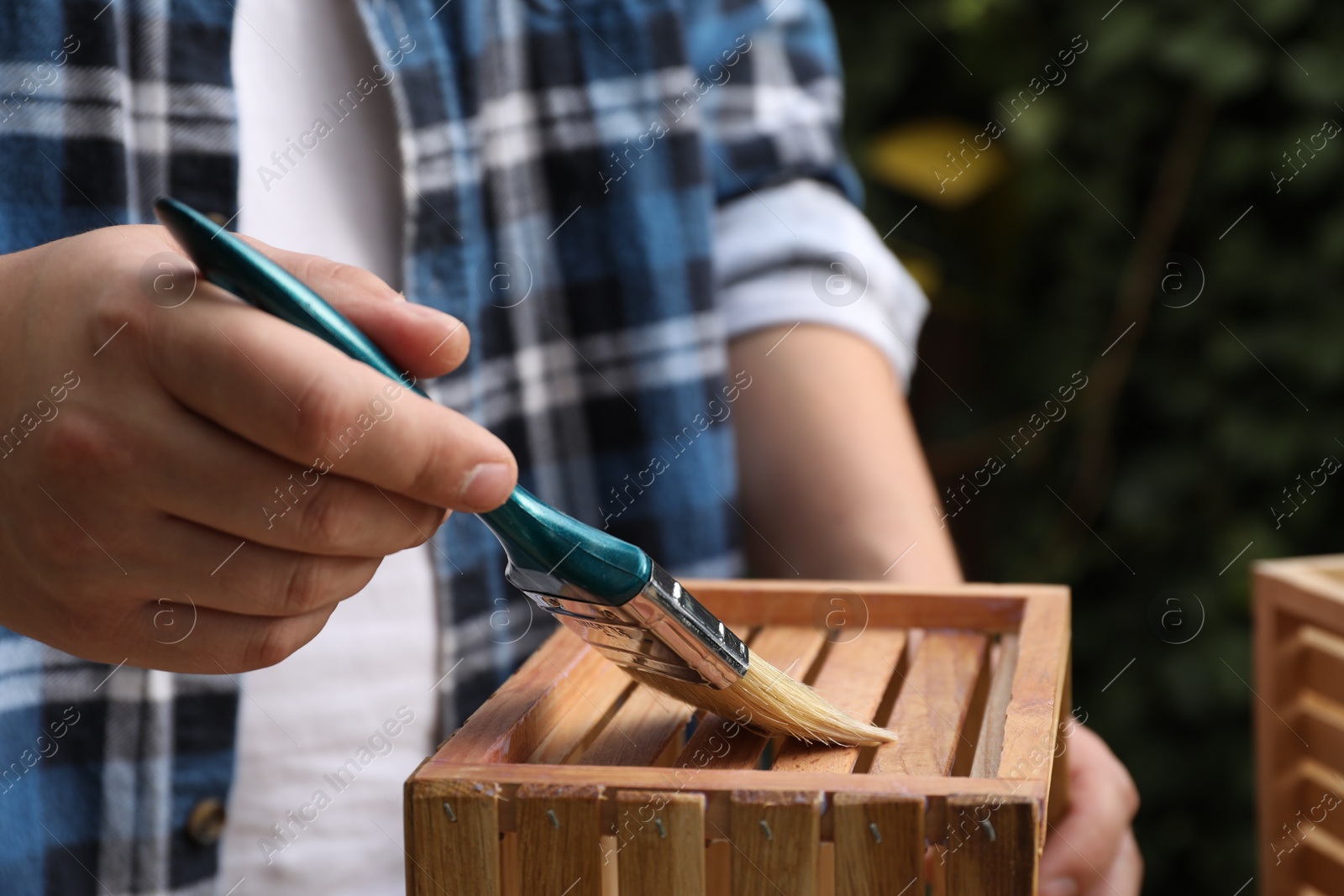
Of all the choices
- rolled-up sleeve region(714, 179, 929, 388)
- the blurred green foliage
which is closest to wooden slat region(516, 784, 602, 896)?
rolled-up sleeve region(714, 179, 929, 388)

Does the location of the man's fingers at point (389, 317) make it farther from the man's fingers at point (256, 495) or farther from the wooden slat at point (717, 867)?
the wooden slat at point (717, 867)

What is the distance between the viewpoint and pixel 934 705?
1.68 ft

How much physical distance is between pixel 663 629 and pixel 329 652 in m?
0.34

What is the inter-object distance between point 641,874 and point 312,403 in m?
0.20

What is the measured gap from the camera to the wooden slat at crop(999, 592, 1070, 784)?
16.0 inches

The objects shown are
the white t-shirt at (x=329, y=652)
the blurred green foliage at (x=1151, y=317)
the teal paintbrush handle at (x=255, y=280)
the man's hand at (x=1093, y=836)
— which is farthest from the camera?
the blurred green foliage at (x=1151, y=317)

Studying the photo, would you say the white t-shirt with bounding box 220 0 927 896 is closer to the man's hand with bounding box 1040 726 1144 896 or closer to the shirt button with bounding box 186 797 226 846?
the shirt button with bounding box 186 797 226 846

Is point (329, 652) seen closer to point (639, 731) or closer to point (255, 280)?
point (639, 731)

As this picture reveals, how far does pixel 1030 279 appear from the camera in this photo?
1656 millimetres

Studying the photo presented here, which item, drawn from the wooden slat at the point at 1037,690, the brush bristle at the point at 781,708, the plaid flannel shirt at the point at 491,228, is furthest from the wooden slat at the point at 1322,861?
the plaid flannel shirt at the point at 491,228

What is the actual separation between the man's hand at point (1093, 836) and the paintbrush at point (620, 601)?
0.57 feet

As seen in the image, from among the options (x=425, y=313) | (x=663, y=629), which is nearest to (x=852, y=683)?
(x=663, y=629)

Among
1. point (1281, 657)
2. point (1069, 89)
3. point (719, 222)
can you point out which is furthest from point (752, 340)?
point (1069, 89)

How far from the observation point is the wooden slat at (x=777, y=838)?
1.28 feet
